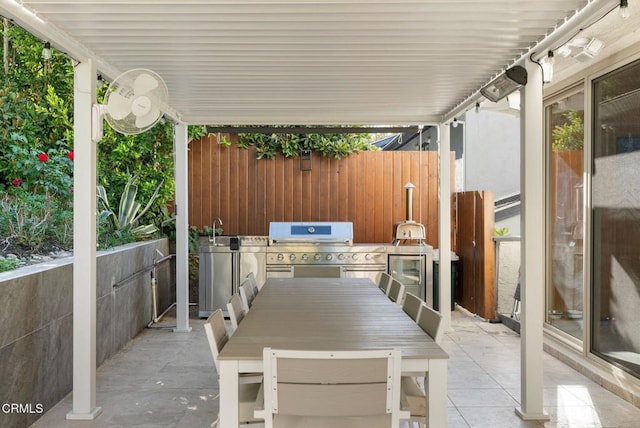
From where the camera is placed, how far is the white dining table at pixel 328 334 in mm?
2330

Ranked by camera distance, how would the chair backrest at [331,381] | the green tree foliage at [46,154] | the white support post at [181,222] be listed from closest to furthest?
the chair backrest at [331,381], the green tree foliage at [46,154], the white support post at [181,222]

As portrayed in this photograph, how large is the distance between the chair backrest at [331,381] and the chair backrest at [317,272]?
137 inches

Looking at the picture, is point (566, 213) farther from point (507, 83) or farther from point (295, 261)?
point (295, 261)

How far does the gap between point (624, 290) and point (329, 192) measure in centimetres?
439

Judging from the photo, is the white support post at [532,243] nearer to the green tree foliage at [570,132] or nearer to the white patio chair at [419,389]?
the white patio chair at [419,389]

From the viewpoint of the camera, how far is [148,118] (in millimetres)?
3574

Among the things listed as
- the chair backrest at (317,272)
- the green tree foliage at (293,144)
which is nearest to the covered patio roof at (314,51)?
the chair backrest at (317,272)

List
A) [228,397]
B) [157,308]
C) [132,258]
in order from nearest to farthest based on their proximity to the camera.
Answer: [228,397], [132,258], [157,308]

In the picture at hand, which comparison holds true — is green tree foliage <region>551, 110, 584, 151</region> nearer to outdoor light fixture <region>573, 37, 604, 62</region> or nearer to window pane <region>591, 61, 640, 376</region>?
window pane <region>591, 61, 640, 376</region>

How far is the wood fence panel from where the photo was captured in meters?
6.46

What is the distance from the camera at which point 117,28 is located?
3223 mm

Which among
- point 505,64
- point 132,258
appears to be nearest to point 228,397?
point 505,64

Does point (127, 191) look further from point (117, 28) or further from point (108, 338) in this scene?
point (117, 28)

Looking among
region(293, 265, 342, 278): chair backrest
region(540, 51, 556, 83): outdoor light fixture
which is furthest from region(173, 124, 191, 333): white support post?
region(540, 51, 556, 83): outdoor light fixture
